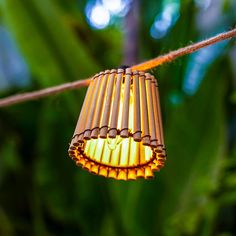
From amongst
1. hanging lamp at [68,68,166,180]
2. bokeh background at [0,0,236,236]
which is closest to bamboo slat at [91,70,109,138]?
hanging lamp at [68,68,166,180]

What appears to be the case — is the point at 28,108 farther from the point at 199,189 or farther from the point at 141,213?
the point at 199,189

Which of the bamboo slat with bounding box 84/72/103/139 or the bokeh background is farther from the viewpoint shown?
the bokeh background

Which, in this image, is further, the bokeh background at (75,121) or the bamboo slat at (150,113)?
the bokeh background at (75,121)

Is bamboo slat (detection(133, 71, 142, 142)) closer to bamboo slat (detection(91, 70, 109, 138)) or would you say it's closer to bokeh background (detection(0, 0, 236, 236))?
bamboo slat (detection(91, 70, 109, 138))

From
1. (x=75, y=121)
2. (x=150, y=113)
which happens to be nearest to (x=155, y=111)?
(x=150, y=113)

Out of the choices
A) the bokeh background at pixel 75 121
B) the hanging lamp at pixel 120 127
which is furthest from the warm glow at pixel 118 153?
the bokeh background at pixel 75 121

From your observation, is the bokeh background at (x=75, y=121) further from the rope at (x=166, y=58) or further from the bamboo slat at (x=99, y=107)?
the bamboo slat at (x=99, y=107)

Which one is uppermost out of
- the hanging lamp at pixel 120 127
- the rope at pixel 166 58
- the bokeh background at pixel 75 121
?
the bokeh background at pixel 75 121
